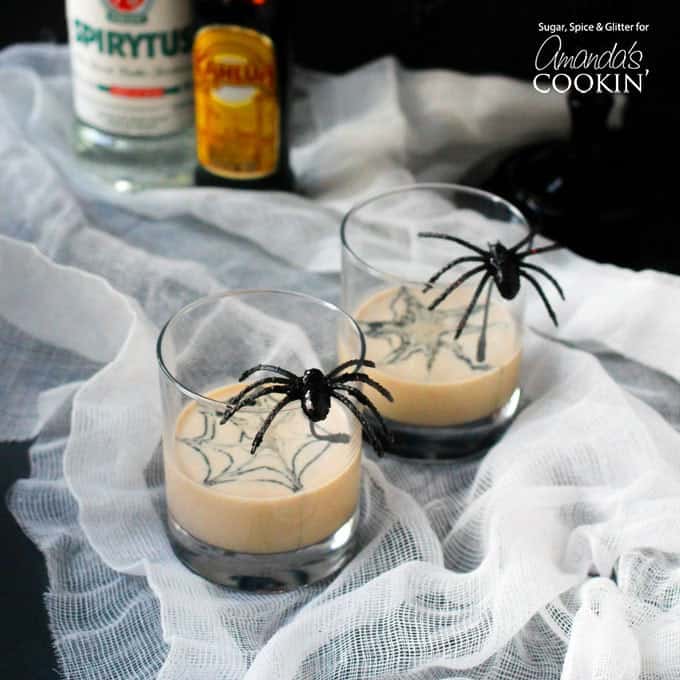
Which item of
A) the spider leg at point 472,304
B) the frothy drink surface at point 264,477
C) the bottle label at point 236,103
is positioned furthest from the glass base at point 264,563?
the bottle label at point 236,103

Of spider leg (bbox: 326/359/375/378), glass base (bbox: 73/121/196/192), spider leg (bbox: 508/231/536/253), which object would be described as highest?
spider leg (bbox: 326/359/375/378)

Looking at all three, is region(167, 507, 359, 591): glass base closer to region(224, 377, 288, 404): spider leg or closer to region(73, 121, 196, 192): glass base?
region(224, 377, 288, 404): spider leg

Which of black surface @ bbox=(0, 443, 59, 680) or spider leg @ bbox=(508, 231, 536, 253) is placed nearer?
black surface @ bbox=(0, 443, 59, 680)

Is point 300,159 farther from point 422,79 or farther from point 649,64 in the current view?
point 649,64

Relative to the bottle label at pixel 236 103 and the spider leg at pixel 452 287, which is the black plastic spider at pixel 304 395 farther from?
the bottle label at pixel 236 103

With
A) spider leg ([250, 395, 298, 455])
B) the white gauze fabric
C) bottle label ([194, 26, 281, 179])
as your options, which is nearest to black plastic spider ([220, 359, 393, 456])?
spider leg ([250, 395, 298, 455])

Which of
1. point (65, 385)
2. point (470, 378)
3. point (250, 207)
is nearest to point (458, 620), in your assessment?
point (470, 378)
